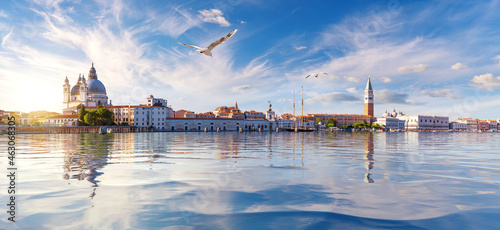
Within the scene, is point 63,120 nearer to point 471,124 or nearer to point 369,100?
point 369,100

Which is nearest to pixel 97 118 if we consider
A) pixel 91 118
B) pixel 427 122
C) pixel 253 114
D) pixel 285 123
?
pixel 91 118

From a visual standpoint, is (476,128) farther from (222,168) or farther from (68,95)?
(222,168)

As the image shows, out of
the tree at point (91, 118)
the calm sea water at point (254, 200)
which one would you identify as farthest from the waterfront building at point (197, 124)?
the calm sea water at point (254, 200)

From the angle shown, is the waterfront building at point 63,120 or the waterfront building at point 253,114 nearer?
the waterfront building at point 63,120

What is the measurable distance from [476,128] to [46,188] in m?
214

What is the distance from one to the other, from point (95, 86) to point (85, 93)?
4.09 meters

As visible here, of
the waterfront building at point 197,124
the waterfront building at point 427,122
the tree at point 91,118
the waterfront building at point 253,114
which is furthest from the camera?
the waterfront building at point 427,122

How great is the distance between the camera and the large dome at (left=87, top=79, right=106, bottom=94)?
110 metres

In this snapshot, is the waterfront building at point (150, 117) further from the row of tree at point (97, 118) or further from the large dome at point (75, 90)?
the large dome at point (75, 90)

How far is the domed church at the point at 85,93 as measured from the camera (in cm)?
10744

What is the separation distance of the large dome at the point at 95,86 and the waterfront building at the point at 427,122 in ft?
480

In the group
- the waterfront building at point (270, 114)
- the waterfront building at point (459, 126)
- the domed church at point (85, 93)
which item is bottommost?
the waterfront building at point (459, 126)

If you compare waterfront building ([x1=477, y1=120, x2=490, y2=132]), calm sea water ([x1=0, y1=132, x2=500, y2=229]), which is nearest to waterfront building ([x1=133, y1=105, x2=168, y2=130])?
calm sea water ([x1=0, y1=132, x2=500, y2=229])

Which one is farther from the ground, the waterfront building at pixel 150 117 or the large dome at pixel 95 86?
the large dome at pixel 95 86
